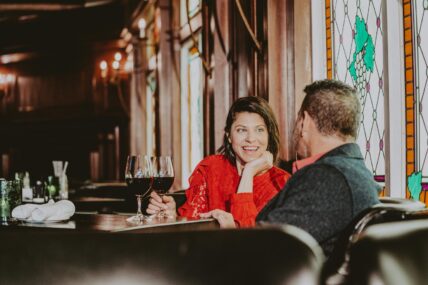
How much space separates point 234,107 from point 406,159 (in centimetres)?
75

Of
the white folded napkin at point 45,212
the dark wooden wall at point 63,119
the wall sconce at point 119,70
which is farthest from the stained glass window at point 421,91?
the dark wooden wall at point 63,119

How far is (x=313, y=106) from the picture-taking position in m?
1.47

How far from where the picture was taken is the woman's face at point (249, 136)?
2285 mm

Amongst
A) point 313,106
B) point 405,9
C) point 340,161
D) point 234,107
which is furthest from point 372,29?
point 340,161

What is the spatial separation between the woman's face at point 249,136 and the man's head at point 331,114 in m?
0.80

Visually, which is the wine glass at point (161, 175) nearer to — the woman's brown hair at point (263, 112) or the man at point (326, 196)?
the man at point (326, 196)

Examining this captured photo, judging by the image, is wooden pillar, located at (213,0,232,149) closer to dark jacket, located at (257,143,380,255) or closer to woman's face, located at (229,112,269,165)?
woman's face, located at (229,112,269,165)

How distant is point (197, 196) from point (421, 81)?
1.04 metres

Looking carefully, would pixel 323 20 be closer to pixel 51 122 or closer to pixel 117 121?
pixel 117 121

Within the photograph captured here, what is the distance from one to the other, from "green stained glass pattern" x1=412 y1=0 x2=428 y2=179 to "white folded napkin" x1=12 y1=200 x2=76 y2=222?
121cm

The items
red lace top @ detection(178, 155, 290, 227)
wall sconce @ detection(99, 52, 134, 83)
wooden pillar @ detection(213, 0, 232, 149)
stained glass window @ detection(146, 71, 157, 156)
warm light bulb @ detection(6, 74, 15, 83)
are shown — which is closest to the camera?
red lace top @ detection(178, 155, 290, 227)

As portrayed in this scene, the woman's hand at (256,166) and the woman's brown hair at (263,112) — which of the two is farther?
the woman's brown hair at (263,112)

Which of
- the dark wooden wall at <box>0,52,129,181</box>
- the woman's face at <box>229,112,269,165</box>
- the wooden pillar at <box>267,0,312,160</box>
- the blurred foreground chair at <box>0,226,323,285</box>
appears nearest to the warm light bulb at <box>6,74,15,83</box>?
the dark wooden wall at <box>0,52,129,181</box>

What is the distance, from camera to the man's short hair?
1452 millimetres
